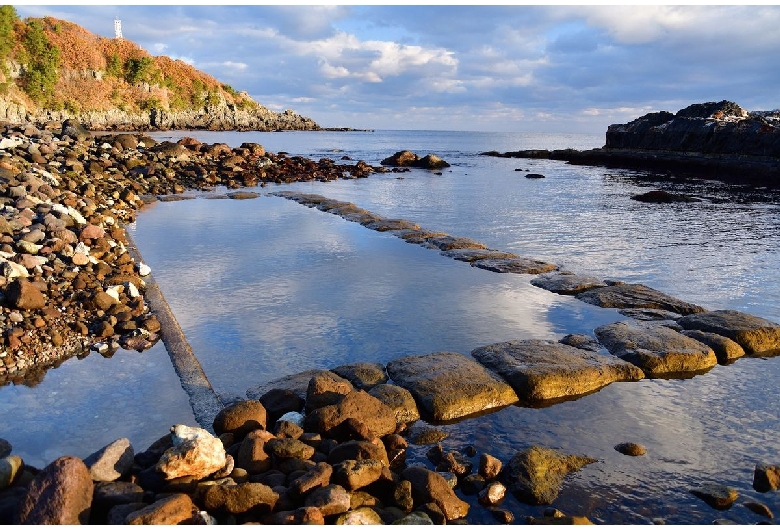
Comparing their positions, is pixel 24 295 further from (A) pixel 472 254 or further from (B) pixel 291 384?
(A) pixel 472 254

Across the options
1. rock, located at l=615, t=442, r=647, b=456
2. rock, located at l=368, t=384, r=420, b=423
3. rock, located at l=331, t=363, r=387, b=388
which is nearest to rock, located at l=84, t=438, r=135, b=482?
rock, located at l=368, t=384, r=420, b=423

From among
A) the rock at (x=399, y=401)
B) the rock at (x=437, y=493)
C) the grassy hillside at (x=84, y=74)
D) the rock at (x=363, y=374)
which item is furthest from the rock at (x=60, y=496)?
the grassy hillside at (x=84, y=74)

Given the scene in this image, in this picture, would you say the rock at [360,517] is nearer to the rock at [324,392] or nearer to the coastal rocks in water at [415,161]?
the rock at [324,392]

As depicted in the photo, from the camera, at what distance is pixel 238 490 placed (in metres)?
3.34

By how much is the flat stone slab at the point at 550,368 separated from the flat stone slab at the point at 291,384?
6.20 feet

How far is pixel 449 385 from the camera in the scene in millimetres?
5477

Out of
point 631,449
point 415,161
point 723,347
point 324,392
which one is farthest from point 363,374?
point 415,161

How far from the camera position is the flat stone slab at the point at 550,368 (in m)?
5.63

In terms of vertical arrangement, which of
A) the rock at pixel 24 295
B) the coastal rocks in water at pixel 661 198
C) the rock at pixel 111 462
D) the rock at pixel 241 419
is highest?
the coastal rocks in water at pixel 661 198

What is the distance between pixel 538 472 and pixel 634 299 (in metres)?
5.51

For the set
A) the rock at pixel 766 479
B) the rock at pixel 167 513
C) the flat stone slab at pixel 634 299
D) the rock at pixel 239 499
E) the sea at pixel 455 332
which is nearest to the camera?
the rock at pixel 167 513

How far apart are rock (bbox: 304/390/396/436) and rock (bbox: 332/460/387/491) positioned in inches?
25.1

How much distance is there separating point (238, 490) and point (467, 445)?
80.9 inches

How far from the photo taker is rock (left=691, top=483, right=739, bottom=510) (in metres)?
3.86
